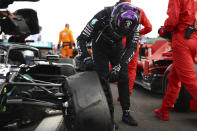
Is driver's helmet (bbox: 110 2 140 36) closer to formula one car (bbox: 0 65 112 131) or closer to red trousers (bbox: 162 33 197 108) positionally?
formula one car (bbox: 0 65 112 131)

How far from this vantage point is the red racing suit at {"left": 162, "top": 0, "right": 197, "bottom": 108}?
2725 millimetres

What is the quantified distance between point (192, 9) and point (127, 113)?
176 centimetres

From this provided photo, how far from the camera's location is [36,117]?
266 centimetres

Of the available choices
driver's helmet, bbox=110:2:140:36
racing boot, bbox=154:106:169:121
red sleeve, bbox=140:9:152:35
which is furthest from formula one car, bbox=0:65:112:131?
red sleeve, bbox=140:9:152:35

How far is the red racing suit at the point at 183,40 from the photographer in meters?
2.72

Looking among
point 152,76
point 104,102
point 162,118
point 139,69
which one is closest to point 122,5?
point 104,102

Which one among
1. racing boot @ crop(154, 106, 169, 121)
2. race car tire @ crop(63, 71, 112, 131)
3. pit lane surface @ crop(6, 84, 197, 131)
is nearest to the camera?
race car tire @ crop(63, 71, 112, 131)

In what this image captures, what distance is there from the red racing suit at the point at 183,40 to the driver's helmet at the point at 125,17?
88cm

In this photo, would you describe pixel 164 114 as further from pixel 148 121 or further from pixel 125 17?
pixel 125 17

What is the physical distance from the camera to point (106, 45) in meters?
2.80

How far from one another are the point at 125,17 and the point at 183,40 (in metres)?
1.11

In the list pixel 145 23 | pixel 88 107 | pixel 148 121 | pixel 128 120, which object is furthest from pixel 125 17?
pixel 145 23

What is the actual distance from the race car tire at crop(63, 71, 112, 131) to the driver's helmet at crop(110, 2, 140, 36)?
2.95 ft

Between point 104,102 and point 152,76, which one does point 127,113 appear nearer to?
point 104,102
